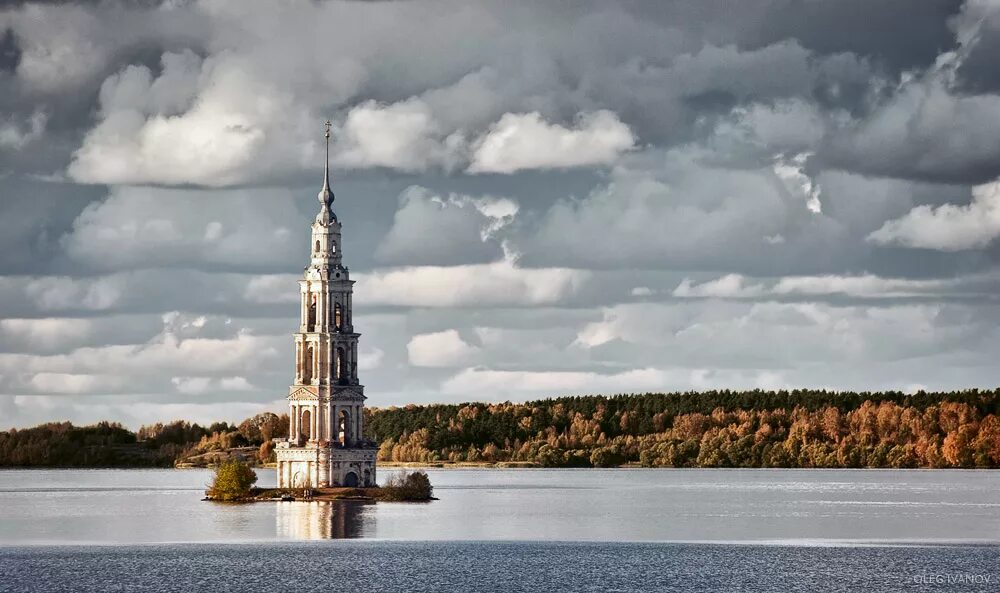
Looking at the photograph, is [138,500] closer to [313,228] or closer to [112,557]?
[313,228]

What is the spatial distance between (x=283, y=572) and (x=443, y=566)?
915 cm

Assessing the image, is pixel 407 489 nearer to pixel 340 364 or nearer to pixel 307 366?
pixel 340 364

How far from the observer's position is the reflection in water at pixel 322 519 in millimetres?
128125

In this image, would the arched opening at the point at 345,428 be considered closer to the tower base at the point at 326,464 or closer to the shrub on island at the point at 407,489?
the tower base at the point at 326,464

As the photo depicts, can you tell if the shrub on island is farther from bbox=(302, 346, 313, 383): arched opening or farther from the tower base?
bbox=(302, 346, 313, 383): arched opening

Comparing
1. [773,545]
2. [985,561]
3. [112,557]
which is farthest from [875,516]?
[112,557]

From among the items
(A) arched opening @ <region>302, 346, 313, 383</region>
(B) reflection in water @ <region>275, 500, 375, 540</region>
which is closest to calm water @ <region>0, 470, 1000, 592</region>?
(B) reflection in water @ <region>275, 500, 375, 540</region>

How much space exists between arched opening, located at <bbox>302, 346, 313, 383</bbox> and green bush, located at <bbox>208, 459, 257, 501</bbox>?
33.9 ft

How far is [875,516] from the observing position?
15562 cm

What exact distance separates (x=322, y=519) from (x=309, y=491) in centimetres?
1609

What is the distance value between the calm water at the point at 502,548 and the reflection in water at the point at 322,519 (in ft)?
0.67

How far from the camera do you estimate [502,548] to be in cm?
11919

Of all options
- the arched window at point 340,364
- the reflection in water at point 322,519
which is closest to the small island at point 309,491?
the reflection in water at point 322,519

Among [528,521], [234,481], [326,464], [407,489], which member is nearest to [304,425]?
[326,464]
